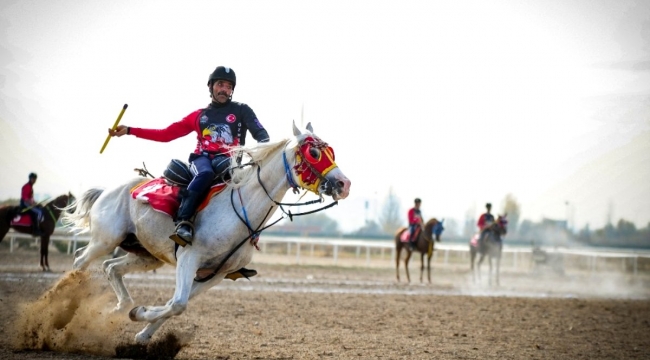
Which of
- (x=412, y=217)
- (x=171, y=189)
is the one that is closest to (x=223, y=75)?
(x=171, y=189)

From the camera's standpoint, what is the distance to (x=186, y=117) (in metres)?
9.02

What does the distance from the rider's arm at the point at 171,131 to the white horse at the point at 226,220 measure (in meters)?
0.92

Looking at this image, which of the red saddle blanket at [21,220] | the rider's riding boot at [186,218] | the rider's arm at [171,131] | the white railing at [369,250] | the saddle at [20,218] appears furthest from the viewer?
the white railing at [369,250]

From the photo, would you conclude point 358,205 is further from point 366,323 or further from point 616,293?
point 366,323

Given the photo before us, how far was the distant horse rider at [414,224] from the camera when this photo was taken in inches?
1153

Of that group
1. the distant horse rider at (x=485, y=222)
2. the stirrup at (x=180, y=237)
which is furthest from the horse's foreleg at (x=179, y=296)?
the distant horse rider at (x=485, y=222)

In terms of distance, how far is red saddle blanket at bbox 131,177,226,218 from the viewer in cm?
846

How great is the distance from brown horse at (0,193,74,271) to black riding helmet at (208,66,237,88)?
1427 cm

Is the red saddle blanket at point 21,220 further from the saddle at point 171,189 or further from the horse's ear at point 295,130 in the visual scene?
the horse's ear at point 295,130

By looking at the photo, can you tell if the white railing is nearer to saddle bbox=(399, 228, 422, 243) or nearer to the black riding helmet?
saddle bbox=(399, 228, 422, 243)

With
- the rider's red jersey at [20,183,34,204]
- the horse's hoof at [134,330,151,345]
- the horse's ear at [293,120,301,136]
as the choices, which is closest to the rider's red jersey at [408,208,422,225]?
the rider's red jersey at [20,183,34,204]

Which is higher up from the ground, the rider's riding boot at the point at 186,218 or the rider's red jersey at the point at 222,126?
the rider's red jersey at the point at 222,126

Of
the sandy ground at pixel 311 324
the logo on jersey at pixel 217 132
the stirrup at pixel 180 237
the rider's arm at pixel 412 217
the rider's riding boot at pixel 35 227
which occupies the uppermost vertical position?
the logo on jersey at pixel 217 132

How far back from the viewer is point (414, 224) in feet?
96.5
